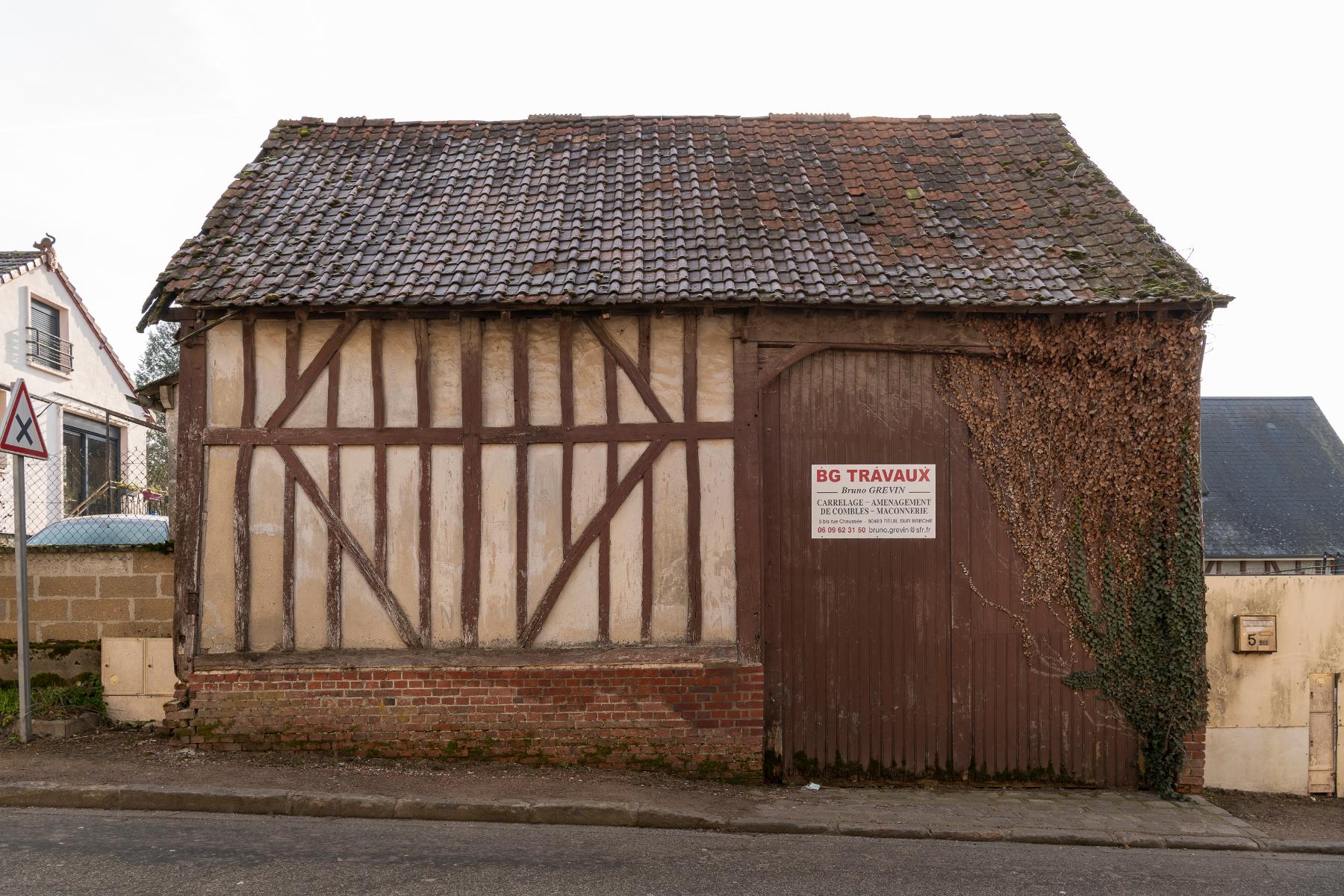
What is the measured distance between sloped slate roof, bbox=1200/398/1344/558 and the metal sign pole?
26.9 m

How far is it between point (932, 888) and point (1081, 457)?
3.80 meters

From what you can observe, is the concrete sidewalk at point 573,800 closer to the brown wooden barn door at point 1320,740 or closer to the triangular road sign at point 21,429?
the brown wooden barn door at point 1320,740

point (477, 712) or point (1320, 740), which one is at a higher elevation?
point (477, 712)

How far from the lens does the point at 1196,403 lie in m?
7.32

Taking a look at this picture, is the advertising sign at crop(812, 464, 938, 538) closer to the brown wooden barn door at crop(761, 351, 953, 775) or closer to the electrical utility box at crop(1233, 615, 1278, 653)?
the brown wooden barn door at crop(761, 351, 953, 775)

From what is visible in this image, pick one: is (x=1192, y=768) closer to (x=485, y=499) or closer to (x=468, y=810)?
(x=468, y=810)

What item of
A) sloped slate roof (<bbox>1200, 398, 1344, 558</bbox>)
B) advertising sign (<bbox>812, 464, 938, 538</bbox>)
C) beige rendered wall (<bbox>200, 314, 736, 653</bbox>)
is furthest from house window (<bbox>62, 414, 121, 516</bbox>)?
sloped slate roof (<bbox>1200, 398, 1344, 558</bbox>)

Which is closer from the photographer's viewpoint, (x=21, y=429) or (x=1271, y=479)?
(x=21, y=429)

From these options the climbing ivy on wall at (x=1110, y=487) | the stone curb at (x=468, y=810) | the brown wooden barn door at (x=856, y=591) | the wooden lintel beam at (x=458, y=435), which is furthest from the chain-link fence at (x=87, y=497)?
the climbing ivy on wall at (x=1110, y=487)

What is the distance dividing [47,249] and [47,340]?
2.06 metres

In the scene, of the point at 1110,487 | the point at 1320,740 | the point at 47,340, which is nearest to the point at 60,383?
the point at 47,340

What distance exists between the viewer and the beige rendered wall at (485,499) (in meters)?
7.20

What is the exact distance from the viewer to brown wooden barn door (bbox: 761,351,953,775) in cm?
743

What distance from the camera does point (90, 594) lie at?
25.4ft
